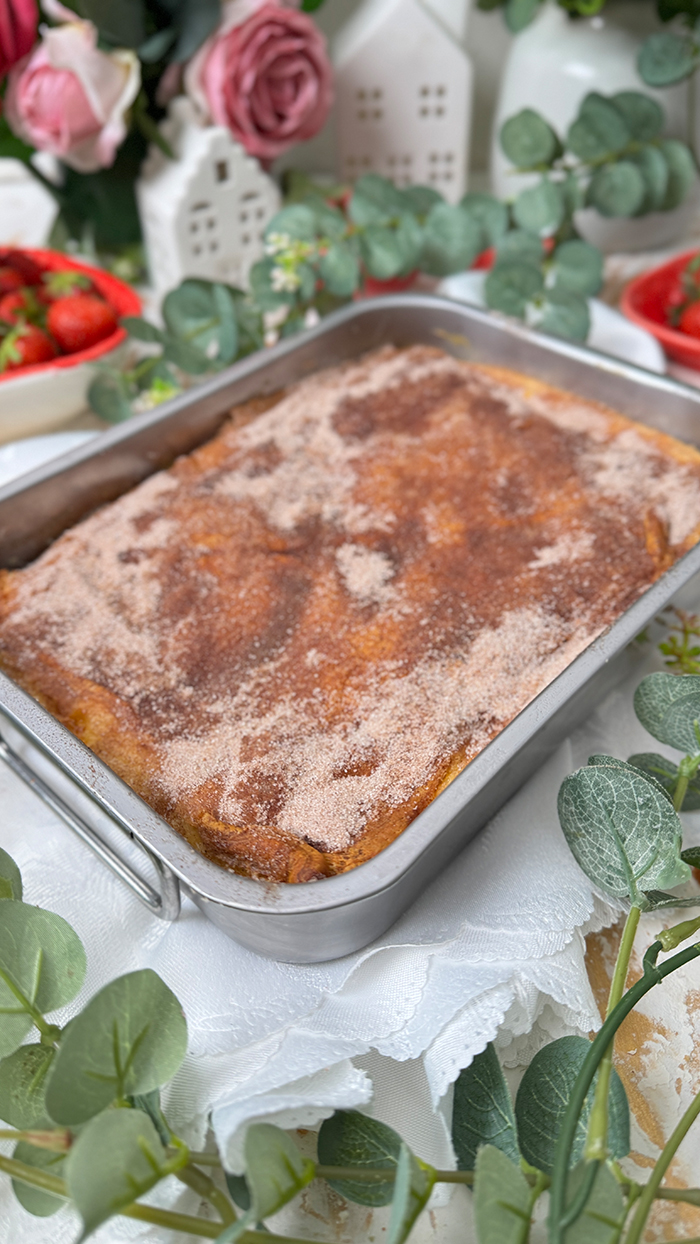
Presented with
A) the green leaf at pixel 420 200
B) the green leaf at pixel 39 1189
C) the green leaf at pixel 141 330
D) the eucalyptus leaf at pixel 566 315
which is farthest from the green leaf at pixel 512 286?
the green leaf at pixel 39 1189

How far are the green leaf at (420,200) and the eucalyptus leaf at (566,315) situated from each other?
21 cm

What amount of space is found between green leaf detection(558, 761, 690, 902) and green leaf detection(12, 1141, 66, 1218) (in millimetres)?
361

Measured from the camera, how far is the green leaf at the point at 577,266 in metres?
1.16

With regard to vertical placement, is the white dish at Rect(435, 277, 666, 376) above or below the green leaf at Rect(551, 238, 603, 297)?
below

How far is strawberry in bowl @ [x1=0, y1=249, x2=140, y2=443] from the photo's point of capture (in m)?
Result: 1.09

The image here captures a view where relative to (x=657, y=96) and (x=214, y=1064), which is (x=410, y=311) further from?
(x=214, y=1064)

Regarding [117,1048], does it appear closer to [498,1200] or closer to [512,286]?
[498,1200]

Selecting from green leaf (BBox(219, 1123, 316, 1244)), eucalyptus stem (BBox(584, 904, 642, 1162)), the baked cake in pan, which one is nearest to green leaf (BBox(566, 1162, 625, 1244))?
eucalyptus stem (BBox(584, 904, 642, 1162))

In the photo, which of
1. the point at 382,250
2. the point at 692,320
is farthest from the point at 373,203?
the point at 692,320

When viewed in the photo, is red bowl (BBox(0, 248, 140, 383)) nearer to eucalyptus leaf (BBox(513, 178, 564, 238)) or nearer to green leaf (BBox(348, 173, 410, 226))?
green leaf (BBox(348, 173, 410, 226))

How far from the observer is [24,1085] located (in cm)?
54

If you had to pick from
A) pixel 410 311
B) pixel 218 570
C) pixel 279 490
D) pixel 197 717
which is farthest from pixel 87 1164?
pixel 410 311

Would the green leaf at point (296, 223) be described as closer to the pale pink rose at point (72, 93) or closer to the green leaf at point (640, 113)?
the pale pink rose at point (72, 93)

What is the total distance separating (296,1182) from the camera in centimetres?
47
